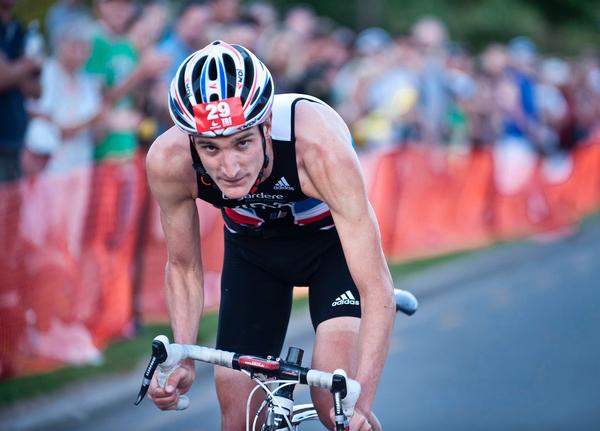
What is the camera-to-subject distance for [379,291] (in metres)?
4.26

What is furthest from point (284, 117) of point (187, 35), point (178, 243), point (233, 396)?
point (187, 35)

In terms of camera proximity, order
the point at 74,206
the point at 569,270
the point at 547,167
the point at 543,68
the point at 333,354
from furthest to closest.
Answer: the point at 543,68 < the point at 547,167 < the point at 569,270 < the point at 74,206 < the point at 333,354

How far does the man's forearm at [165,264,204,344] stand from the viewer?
15.5ft

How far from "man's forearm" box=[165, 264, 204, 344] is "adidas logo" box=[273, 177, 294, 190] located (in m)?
0.57

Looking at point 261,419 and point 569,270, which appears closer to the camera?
point 261,419

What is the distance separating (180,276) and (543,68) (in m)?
17.9

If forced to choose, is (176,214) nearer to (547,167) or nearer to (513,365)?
(513,365)

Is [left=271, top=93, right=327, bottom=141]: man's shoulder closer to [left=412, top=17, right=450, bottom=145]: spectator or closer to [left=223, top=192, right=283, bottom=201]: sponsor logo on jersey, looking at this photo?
[left=223, top=192, right=283, bottom=201]: sponsor logo on jersey

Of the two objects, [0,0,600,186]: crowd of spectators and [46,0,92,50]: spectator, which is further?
[46,0,92,50]: spectator

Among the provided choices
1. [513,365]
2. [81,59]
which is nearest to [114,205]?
[81,59]

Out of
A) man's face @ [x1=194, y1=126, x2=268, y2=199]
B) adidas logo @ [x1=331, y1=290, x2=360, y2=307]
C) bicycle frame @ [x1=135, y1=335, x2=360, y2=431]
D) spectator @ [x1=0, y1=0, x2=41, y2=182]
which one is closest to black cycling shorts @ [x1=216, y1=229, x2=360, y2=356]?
adidas logo @ [x1=331, y1=290, x2=360, y2=307]

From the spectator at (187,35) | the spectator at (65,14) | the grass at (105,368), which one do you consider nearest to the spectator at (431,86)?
the spectator at (187,35)

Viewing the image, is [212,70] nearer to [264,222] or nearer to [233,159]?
[233,159]

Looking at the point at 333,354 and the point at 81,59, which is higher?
the point at 81,59
